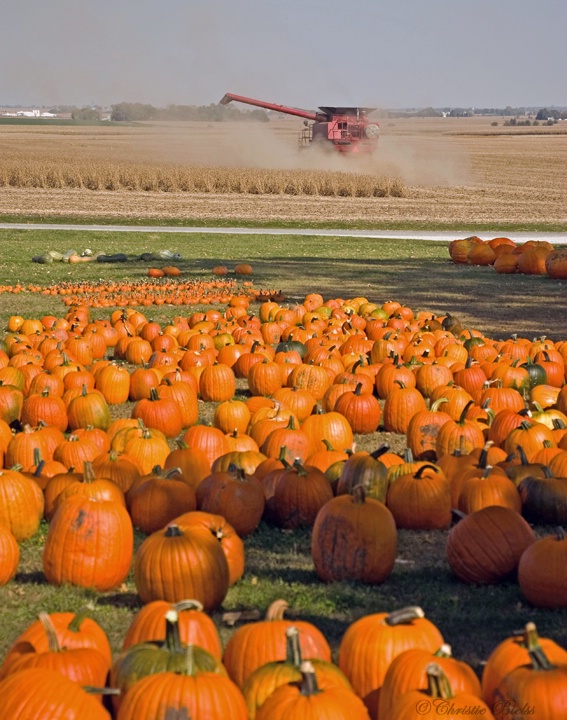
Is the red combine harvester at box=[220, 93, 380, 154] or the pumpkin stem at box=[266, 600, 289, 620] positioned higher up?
the red combine harvester at box=[220, 93, 380, 154]

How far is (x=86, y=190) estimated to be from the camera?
47.2 meters

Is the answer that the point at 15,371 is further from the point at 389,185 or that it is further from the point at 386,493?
the point at 389,185

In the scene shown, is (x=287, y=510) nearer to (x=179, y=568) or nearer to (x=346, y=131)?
(x=179, y=568)

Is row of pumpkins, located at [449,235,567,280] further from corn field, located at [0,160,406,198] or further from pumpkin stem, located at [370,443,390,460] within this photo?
corn field, located at [0,160,406,198]

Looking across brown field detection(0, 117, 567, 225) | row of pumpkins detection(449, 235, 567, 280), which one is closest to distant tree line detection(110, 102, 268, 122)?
brown field detection(0, 117, 567, 225)

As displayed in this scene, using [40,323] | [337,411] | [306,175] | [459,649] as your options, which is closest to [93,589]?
[459,649]

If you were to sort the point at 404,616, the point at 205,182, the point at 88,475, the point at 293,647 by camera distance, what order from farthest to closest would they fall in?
1. the point at 205,182
2. the point at 88,475
3. the point at 404,616
4. the point at 293,647

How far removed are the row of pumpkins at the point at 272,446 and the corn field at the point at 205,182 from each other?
115 ft

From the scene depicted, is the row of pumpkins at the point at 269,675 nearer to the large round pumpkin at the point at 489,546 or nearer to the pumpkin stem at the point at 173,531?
the pumpkin stem at the point at 173,531

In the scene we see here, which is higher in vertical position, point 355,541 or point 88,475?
point 88,475

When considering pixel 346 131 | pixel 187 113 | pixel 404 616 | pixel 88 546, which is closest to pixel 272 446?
pixel 88 546

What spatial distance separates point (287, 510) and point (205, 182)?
43.8m

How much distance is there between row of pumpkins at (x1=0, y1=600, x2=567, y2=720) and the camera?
126 inches

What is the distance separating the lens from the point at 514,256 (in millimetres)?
20391
